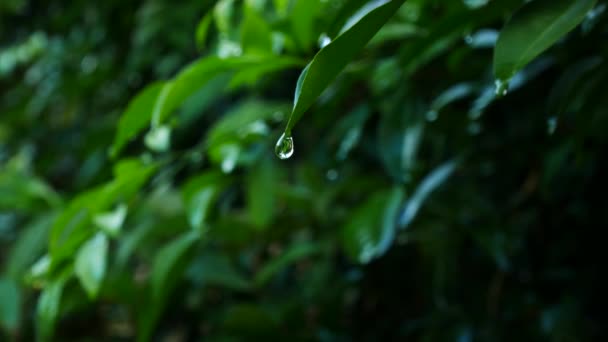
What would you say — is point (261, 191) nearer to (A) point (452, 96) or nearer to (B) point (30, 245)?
(A) point (452, 96)

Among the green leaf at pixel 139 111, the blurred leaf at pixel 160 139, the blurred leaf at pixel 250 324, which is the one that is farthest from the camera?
the blurred leaf at pixel 250 324

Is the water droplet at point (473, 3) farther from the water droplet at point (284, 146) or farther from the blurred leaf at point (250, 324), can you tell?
the blurred leaf at point (250, 324)

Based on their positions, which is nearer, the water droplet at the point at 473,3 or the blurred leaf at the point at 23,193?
the water droplet at the point at 473,3

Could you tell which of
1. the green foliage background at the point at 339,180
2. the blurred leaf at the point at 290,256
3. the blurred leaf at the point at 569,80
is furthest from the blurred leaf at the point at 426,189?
the blurred leaf at the point at 290,256

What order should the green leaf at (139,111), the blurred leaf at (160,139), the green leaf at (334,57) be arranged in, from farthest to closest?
the blurred leaf at (160,139), the green leaf at (139,111), the green leaf at (334,57)

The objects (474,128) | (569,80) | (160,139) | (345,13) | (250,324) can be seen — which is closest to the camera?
(345,13)

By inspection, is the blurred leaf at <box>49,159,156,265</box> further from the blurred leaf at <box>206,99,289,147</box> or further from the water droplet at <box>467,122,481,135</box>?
the water droplet at <box>467,122,481,135</box>

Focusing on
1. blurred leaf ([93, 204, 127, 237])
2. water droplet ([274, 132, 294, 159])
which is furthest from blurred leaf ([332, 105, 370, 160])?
water droplet ([274, 132, 294, 159])

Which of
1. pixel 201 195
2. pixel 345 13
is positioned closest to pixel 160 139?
pixel 201 195
